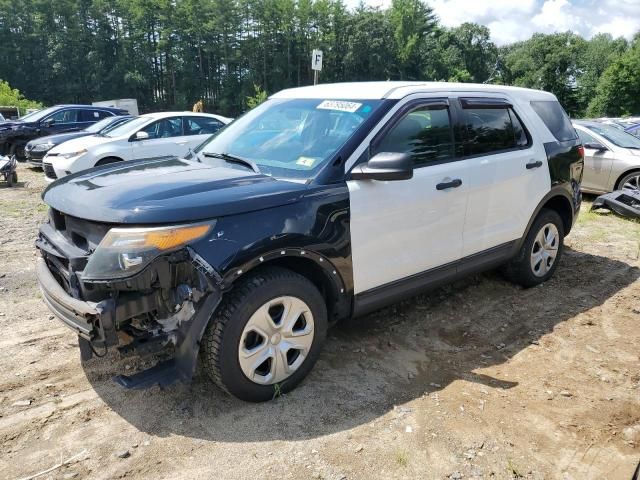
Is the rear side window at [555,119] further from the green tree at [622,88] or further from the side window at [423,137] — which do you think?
the green tree at [622,88]

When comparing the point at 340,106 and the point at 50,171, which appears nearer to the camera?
the point at 340,106

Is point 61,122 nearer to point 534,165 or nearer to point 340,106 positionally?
point 340,106

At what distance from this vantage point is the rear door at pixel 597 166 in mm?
9195

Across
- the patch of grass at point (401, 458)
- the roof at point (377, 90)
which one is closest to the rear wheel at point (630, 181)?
the roof at point (377, 90)

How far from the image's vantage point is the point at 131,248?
259 cm

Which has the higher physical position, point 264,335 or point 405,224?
point 405,224

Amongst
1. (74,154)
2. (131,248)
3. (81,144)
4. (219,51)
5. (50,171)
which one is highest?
(219,51)

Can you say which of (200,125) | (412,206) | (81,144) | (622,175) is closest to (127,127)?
(81,144)

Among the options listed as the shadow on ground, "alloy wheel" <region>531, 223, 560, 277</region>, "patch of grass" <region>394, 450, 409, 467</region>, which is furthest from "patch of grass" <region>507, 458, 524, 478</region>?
"alloy wheel" <region>531, 223, 560, 277</region>

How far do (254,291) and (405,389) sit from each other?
1.27m

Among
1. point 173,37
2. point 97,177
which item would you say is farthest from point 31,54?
point 97,177

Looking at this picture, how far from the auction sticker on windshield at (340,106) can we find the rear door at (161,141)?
6.81 metres

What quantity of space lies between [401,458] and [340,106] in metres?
2.33

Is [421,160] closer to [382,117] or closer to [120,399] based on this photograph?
[382,117]
